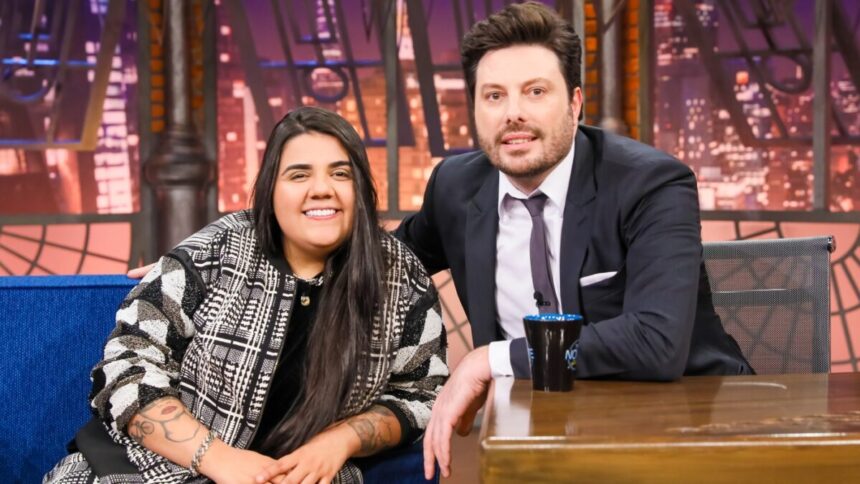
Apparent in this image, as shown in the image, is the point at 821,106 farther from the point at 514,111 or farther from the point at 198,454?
the point at 198,454

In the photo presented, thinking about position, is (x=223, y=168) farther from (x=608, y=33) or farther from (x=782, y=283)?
(x=782, y=283)

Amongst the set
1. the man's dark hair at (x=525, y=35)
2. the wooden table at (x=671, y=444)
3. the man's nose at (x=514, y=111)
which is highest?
the man's dark hair at (x=525, y=35)

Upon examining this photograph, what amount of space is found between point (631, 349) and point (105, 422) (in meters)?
1.04

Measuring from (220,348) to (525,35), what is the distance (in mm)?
898

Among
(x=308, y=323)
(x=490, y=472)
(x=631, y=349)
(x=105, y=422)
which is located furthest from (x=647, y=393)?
(x=105, y=422)

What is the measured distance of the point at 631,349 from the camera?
1726mm

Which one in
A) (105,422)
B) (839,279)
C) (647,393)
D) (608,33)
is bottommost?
(839,279)

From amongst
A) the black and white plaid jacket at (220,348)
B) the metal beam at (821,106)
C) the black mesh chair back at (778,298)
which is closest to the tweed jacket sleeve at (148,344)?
the black and white plaid jacket at (220,348)

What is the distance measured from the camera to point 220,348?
2021mm

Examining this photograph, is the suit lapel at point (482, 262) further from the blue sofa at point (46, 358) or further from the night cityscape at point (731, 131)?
the night cityscape at point (731, 131)

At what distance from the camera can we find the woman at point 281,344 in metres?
1.97

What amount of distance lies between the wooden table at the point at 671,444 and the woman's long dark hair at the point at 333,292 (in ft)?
2.17

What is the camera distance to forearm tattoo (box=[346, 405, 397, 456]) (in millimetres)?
2018

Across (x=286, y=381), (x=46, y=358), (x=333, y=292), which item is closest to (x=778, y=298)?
(x=333, y=292)
